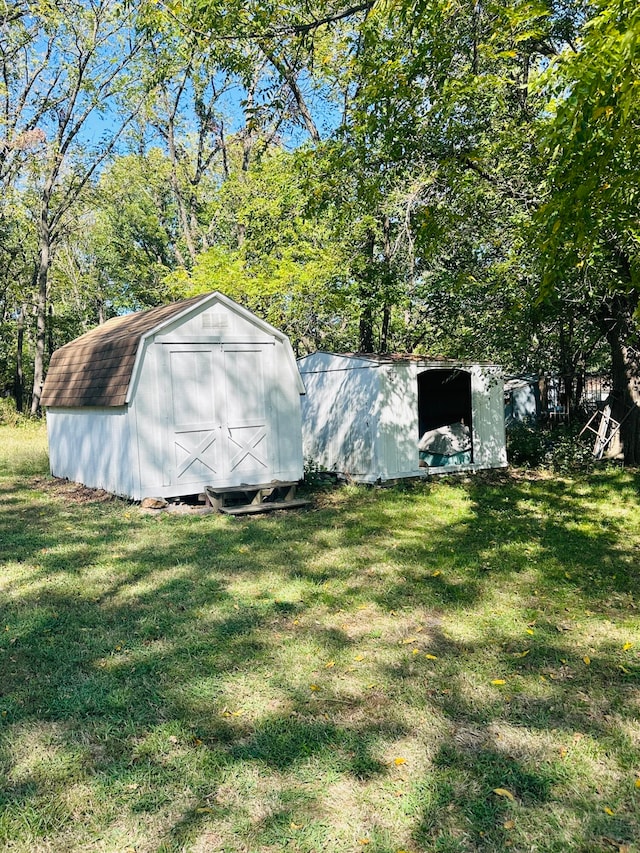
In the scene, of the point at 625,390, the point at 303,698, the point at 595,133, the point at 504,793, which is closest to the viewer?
the point at 504,793

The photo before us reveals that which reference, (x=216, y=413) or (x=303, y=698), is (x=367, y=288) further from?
(x=303, y=698)

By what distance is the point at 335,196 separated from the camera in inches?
308

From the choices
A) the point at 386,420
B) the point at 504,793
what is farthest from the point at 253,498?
the point at 504,793

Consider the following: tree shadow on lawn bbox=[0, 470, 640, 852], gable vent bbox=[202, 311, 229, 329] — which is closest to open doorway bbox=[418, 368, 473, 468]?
gable vent bbox=[202, 311, 229, 329]

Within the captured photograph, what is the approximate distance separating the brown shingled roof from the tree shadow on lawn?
3.25m

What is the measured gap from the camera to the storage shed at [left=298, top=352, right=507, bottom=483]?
11.4 meters

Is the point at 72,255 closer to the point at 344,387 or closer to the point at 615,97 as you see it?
the point at 344,387

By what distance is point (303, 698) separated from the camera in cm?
365

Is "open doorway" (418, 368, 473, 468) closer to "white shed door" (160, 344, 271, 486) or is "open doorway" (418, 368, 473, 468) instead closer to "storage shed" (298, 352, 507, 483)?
"storage shed" (298, 352, 507, 483)

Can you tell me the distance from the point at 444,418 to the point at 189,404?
7898 mm

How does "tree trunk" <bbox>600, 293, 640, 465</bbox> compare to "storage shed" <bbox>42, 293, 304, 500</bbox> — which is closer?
"storage shed" <bbox>42, 293, 304, 500</bbox>

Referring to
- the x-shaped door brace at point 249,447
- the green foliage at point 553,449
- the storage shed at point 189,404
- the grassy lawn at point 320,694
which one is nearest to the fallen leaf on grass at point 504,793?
the grassy lawn at point 320,694

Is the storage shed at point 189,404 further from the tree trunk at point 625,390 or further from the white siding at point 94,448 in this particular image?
the tree trunk at point 625,390

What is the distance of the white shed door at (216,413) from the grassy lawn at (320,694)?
2.32 meters
